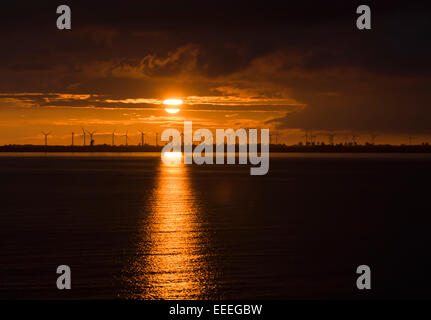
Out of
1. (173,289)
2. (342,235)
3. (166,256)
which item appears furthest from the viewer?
(342,235)

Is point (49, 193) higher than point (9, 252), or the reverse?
point (49, 193)

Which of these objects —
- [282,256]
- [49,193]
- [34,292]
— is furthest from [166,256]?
[49,193]
